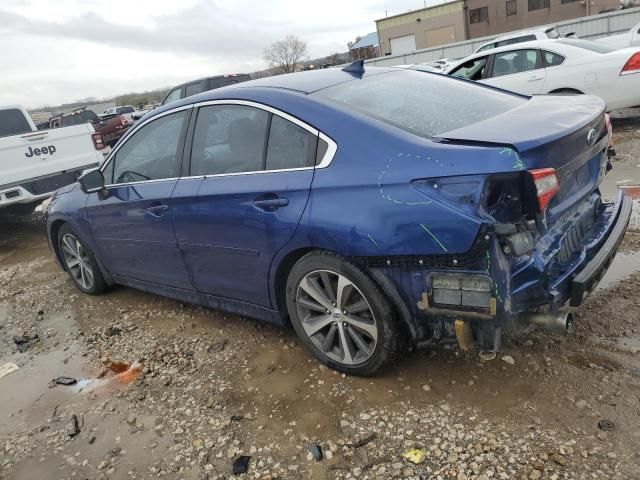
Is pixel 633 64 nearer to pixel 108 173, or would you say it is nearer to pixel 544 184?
pixel 544 184

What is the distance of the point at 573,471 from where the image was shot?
221 cm

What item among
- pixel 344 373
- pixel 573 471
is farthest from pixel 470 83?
pixel 573 471

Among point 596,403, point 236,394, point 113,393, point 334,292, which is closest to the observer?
point 596,403

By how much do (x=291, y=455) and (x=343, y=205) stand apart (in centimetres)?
127

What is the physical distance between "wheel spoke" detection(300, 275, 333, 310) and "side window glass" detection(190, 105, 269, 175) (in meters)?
0.74

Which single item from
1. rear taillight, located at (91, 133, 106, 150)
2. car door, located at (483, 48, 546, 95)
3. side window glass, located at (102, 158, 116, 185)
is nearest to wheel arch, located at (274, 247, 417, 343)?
side window glass, located at (102, 158, 116, 185)

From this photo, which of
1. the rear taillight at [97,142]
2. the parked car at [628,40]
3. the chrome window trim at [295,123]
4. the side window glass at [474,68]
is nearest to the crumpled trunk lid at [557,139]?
the chrome window trim at [295,123]

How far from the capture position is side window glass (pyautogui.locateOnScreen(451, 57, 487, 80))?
30.7 ft

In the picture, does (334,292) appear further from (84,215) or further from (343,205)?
(84,215)

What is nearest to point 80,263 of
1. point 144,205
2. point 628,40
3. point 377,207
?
point 144,205

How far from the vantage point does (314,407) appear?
9.53 ft

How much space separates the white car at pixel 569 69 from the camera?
7.96 metres

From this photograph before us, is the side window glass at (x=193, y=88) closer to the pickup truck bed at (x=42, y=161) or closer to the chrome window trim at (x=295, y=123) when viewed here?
the pickup truck bed at (x=42, y=161)

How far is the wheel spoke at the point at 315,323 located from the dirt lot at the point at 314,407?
0.92 ft
